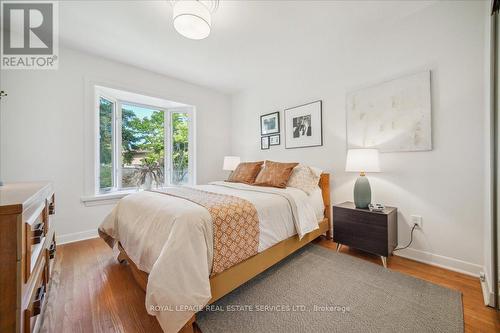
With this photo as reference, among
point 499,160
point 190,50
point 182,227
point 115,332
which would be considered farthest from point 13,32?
point 499,160

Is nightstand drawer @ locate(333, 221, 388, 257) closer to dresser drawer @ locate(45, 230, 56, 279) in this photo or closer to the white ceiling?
the white ceiling

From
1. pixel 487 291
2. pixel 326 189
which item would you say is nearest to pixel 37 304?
pixel 326 189

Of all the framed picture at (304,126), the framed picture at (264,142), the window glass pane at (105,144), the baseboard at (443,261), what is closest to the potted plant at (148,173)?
the window glass pane at (105,144)

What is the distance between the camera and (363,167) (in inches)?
81.7

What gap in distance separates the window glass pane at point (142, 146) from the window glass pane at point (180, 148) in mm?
199

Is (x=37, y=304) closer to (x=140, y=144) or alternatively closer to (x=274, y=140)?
(x=140, y=144)

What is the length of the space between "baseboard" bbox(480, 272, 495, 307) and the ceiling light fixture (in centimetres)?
300

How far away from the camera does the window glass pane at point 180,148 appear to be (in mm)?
3885

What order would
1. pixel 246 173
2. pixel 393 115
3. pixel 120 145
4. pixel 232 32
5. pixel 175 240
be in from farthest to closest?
1. pixel 120 145
2. pixel 246 173
3. pixel 232 32
4. pixel 393 115
5. pixel 175 240

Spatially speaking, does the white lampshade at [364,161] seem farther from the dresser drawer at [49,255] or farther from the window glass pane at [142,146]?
the window glass pane at [142,146]

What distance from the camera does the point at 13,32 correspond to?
2.25 m

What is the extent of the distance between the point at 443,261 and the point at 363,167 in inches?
44.6

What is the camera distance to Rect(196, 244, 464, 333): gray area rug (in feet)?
4.10

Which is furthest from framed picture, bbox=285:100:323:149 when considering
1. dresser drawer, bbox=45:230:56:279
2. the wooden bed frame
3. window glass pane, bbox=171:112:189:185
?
dresser drawer, bbox=45:230:56:279
